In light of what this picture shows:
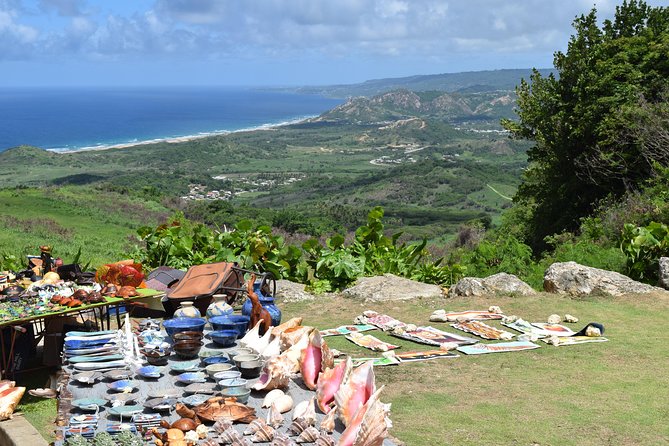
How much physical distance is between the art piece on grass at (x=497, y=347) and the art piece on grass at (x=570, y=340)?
0.58 feet

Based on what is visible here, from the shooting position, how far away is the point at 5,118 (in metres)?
187

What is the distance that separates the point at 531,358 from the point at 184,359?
3162 mm

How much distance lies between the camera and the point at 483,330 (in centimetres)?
775

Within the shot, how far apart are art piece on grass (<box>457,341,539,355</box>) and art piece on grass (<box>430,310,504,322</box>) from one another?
110cm

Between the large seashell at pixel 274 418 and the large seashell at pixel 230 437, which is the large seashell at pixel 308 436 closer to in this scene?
the large seashell at pixel 274 418

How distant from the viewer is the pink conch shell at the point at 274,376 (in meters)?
4.98

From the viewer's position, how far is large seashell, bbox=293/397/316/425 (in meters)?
4.45

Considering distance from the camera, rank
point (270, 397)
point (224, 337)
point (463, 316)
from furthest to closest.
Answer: point (463, 316) → point (224, 337) → point (270, 397)

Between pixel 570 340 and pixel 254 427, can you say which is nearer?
pixel 254 427

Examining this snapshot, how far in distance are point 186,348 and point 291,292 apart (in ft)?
14.7

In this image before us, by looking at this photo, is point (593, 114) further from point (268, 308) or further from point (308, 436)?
point (308, 436)

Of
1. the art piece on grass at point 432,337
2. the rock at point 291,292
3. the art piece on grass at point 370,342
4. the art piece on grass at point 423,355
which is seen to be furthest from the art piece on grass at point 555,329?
the rock at point 291,292

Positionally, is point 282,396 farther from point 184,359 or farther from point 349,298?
point 349,298

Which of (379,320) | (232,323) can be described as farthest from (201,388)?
(379,320)
